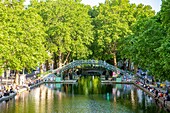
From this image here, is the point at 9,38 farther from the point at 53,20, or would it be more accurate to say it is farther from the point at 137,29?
the point at 53,20

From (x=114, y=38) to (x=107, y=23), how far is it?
14.5 feet

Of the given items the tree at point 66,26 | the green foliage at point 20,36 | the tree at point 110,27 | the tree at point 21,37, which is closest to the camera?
the green foliage at point 20,36

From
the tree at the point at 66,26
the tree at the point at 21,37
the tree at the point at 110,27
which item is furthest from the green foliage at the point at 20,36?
the tree at the point at 110,27

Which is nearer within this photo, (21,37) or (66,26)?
(21,37)

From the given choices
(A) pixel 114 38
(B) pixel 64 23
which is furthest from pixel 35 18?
(A) pixel 114 38

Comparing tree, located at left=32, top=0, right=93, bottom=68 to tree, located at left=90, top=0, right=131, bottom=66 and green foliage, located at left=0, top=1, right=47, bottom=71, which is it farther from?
green foliage, located at left=0, top=1, right=47, bottom=71

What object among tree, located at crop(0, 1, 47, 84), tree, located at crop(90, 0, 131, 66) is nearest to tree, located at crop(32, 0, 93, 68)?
tree, located at crop(90, 0, 131, 66)

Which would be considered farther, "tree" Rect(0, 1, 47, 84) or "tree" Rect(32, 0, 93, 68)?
"tree" Rect(32, 0, 93, 68)

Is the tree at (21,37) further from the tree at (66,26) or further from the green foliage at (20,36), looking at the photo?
the tree at (66,26)

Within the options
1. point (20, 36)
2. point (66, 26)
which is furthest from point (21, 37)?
point (66, 26)

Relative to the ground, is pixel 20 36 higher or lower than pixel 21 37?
higher

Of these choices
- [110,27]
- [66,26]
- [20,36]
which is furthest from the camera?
[110,27]

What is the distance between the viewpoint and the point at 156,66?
34688mm

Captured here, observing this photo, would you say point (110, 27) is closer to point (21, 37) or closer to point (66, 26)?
point (66, 26)
